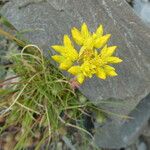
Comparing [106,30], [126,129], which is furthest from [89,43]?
[126,129]

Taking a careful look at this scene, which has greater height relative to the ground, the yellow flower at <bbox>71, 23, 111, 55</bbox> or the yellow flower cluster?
the yellow flower at <bbox>71, 23, 111, 55</bbox>

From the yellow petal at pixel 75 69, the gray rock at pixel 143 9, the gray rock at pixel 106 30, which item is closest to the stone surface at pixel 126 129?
the gray rock at pixel 106 30

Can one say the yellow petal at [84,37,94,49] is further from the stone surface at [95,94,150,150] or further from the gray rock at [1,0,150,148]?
the stone surface at [95,94,150,150]

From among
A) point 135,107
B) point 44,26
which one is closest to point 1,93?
point 44,26

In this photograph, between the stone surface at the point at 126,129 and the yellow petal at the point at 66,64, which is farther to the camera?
the stone surface at the point at 126,129

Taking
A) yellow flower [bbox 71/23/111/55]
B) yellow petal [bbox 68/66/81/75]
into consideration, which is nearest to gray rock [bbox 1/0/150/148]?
yellow flower [bbox 71/23/111/55]

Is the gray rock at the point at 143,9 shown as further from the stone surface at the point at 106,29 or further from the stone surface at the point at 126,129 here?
the stone surface at the point at 126,129

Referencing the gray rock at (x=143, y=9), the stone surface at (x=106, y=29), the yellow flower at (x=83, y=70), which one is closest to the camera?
the yellow flower at (x=83, y=70)

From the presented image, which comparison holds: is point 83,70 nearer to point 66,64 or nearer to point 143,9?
point 66,64

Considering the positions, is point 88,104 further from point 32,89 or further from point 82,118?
point 32,89
